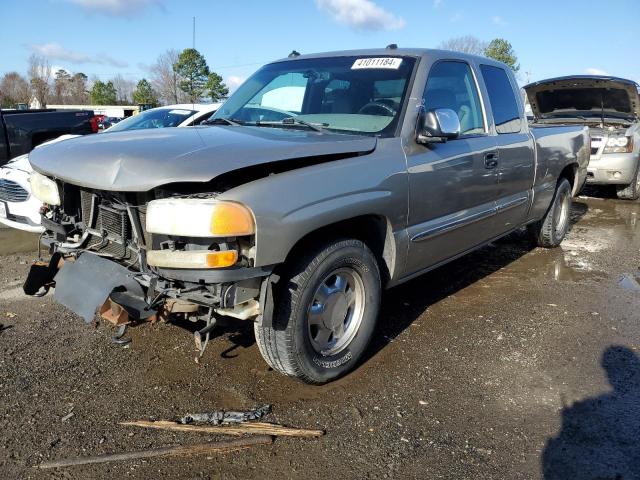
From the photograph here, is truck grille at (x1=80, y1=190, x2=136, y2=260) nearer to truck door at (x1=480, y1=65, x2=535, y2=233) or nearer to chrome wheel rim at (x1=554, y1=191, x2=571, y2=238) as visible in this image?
truck door at (x1=480, y1=65, x2=535, y2=233)

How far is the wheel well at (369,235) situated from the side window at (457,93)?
96 cm

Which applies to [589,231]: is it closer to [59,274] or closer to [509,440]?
[509,440]

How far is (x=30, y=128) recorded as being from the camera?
781cm

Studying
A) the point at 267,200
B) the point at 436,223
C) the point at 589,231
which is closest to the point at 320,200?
the point at 267,200

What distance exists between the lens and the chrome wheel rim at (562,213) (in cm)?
603

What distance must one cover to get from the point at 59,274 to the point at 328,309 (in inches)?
61.1

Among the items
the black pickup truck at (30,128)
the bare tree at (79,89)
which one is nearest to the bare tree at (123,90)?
the bare tree at (79,89)

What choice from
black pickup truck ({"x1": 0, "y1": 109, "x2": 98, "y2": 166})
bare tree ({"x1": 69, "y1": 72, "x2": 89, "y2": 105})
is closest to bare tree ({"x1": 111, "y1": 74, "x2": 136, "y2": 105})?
bare tree ({"x1": 69, "y1": 72, "x2": 89, "y2": 105})

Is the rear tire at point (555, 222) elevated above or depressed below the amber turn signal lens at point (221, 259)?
below

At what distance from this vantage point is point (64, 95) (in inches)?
2881

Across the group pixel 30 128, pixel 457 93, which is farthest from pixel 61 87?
pixel 457 93

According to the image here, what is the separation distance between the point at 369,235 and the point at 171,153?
133cm

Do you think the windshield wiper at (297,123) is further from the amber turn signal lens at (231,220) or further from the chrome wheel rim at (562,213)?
the chrome wheel rim at (562,213)

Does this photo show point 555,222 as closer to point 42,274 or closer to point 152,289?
point 152,289
